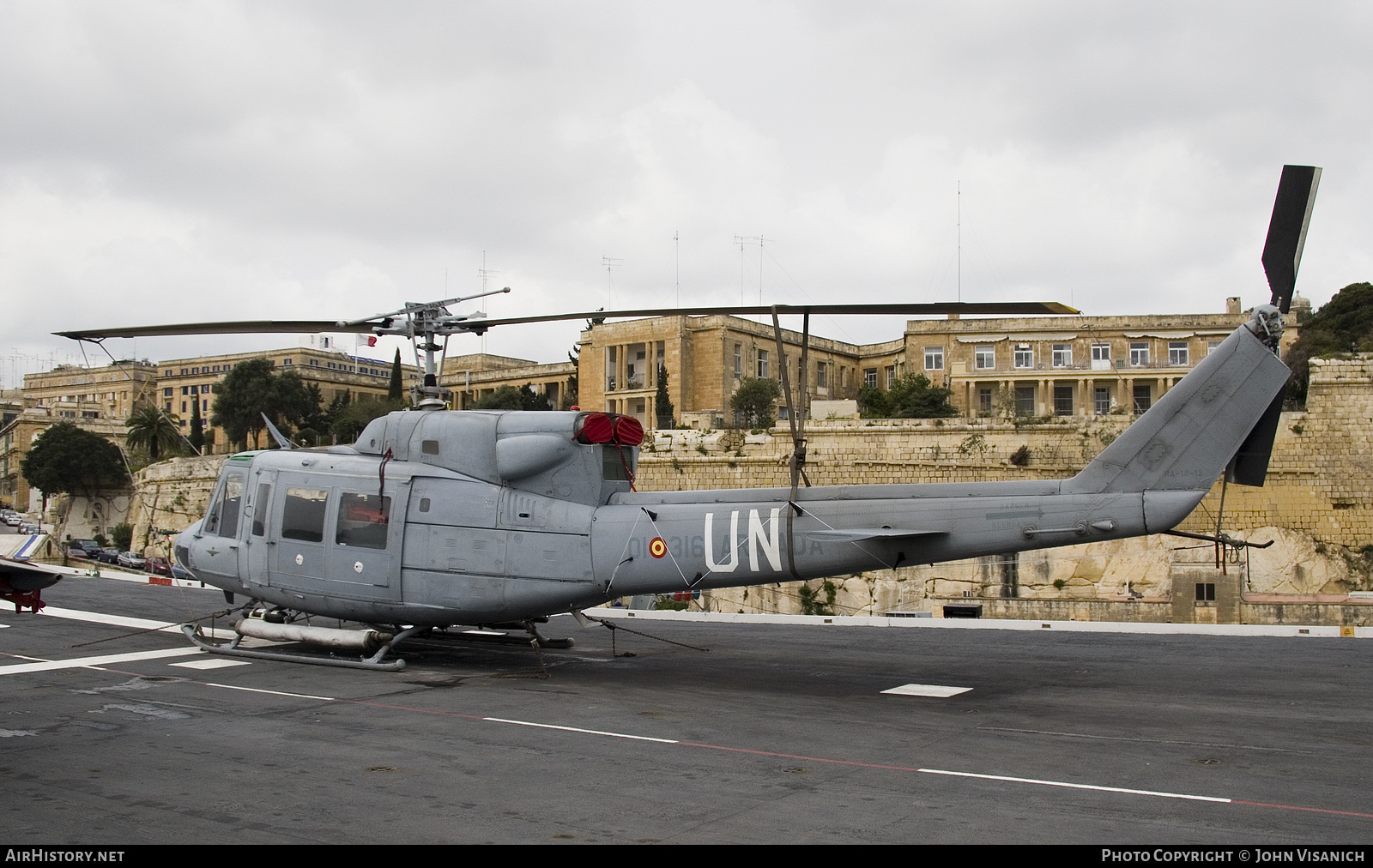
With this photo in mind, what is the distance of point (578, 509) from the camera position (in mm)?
13047

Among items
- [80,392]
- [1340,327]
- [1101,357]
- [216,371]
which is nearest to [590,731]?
[1101,357]

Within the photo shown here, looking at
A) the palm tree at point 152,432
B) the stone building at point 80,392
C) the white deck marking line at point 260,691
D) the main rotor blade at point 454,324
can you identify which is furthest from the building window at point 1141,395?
the stone building at point 80,392

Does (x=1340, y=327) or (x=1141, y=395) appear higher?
(x=1340, y=327)

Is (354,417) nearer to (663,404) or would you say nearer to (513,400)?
(513,400)

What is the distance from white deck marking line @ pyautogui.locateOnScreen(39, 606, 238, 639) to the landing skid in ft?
4.27

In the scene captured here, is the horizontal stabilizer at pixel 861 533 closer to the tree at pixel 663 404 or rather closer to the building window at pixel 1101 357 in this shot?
the tree at pixel 663 404

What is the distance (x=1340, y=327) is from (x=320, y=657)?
63.6 meters

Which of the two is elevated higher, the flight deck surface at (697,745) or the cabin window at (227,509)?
the cabin window at (227,509)

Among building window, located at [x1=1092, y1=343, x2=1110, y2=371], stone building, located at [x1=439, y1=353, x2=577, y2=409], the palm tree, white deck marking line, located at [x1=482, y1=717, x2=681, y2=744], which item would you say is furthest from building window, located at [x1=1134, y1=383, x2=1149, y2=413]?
the palm tree

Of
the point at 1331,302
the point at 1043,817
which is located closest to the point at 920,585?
the point at 1043,817

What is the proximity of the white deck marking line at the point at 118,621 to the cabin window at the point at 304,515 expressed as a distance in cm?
284

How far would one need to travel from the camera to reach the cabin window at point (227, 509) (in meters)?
14.8

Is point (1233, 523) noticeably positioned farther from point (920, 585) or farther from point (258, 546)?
point (258, 546)

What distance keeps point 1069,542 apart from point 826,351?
197ft
